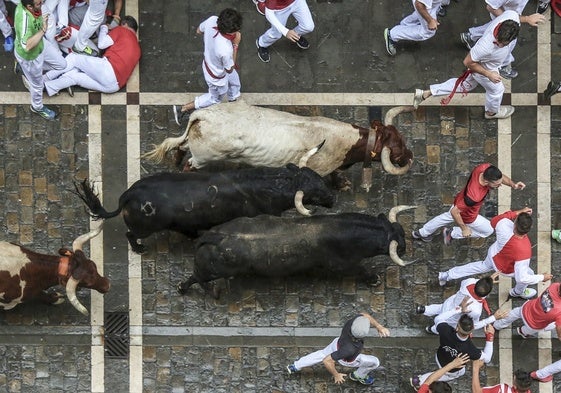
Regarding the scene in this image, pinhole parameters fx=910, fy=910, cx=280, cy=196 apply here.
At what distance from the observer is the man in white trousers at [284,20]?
14.4m

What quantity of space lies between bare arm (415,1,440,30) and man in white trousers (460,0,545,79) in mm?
867

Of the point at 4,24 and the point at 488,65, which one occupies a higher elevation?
the point at 4,24

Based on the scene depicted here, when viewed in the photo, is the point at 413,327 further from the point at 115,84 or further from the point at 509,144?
the point at 115,84

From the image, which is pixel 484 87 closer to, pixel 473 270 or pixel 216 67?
pixel 473 270

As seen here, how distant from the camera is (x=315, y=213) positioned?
14.4 meters

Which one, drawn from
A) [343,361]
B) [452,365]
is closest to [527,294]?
[452,365]

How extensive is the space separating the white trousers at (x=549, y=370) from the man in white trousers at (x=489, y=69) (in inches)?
161

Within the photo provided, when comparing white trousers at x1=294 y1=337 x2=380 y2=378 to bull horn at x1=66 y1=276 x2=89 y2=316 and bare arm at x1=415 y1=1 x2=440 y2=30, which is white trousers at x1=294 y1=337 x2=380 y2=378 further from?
bare arm at x1=415 y1=1 x2=440 y2=30

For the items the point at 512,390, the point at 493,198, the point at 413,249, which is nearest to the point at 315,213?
the point at 413,249

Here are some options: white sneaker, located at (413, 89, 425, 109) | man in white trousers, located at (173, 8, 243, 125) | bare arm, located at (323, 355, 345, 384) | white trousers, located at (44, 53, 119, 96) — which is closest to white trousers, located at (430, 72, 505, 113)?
white sneaker, located at (413, 89, 425, 109)

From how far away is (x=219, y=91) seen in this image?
14352 millimetres

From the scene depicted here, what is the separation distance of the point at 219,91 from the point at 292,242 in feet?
9.03

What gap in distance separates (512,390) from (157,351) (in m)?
5.61

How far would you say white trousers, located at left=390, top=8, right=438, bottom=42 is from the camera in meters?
14.7
